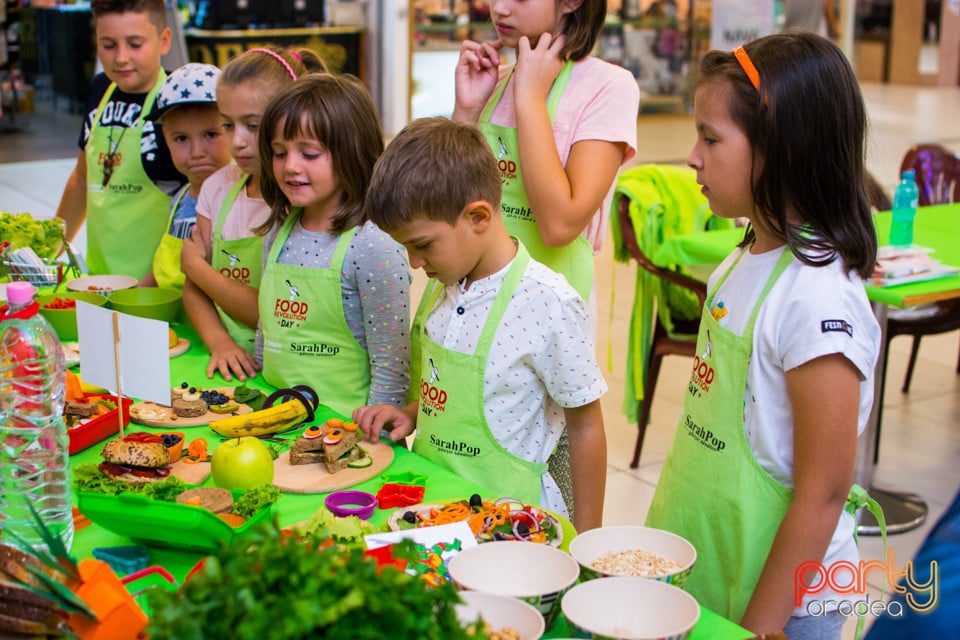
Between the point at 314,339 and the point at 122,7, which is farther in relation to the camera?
the point at 122,7

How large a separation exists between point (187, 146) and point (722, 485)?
1.86 metres

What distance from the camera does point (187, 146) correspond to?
2900 millimetres

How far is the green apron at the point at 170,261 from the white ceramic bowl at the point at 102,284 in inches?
3.1

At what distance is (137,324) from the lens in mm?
1831

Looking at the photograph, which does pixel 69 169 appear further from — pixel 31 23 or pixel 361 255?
pixel 361 255

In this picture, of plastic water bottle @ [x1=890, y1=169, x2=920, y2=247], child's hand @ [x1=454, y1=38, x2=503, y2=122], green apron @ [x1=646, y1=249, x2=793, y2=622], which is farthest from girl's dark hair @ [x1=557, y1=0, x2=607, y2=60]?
plastic water bottle @ [x1=890, y1=169, x2=920, y2=247]

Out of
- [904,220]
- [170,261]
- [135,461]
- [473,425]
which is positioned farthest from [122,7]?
[904,220]

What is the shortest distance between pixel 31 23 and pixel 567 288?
6538 millimetres

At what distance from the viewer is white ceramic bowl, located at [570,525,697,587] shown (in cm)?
144

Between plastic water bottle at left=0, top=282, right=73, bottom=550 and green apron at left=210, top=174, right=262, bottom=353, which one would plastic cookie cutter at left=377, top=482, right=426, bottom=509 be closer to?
plastic water bottle at left=0, top=282, right=73, bottom=550

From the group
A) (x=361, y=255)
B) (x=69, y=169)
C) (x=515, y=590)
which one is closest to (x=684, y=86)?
(x=69, y=169)

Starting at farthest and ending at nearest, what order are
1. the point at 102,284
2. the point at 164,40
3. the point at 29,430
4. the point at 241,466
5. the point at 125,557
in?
1. the point at 164,40
2. the point at 102,284
3. the point at 241,466
4. the point at 29,430
5. the point at 125,557

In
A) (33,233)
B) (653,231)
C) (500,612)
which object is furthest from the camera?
(653,231)

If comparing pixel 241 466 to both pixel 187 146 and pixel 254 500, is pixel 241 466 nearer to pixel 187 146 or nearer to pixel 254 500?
pixel 254 500
